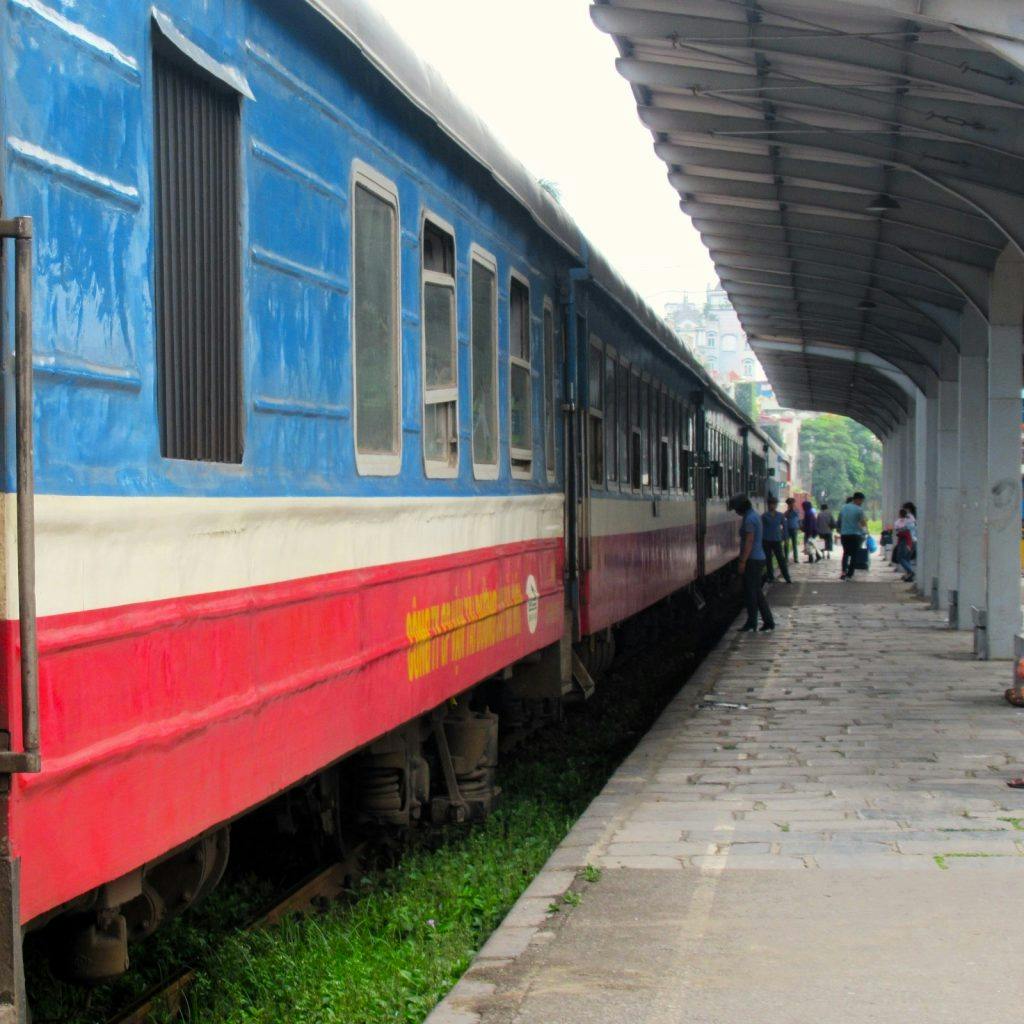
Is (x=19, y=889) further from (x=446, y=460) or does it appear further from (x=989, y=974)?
(x=446, y=460)

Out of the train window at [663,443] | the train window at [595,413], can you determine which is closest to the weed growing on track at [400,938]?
the train window at [595,413]

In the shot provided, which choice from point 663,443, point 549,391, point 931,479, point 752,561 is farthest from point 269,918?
point 931,479

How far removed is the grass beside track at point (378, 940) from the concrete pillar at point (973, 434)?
8.62 metres

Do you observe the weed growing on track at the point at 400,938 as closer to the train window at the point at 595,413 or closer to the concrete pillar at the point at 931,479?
the train window at the point at 595,413

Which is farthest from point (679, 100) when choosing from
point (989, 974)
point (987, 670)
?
point (989, 974)

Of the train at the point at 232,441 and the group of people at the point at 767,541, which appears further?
the group of people at the point at 767,541

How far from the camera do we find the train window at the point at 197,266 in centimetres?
411

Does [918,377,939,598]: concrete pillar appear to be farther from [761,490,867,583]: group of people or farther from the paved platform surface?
the paved platform surface

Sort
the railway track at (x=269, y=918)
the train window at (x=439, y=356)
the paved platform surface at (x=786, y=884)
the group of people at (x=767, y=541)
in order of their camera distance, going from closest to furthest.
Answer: the paved platform surface at (x=786, y=884)
the railway track at (x=269, y=918)
the train window at (x=439, y=356)
the group of people at (x=767, y=541)

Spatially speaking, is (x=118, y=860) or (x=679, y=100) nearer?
(x=118, y=860)

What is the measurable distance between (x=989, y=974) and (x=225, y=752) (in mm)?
2383

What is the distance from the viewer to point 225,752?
439 centimetres

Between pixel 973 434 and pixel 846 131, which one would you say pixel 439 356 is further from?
pixel 973 434

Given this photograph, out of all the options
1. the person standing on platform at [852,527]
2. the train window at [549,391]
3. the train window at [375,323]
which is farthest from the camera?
the person standing on platform at [852,527]
